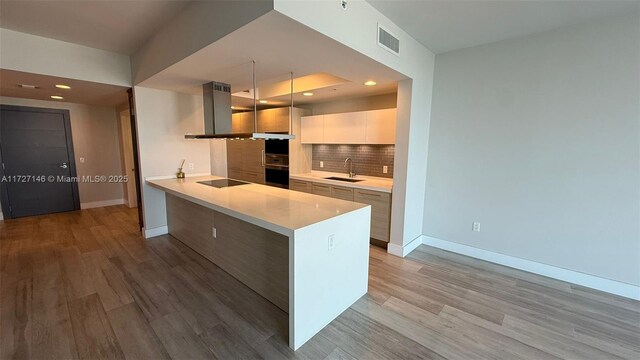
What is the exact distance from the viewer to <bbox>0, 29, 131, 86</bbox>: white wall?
2.86 meters

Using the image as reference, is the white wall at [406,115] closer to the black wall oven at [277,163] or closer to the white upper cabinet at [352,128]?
the white upper cabinet at [352,128]

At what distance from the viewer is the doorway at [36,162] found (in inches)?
185

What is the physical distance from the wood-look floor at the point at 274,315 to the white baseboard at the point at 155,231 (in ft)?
2.19

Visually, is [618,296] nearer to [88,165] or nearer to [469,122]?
[469,122]

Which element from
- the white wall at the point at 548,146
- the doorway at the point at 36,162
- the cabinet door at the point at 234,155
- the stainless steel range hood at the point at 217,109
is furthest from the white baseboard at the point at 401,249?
the doorway at the point at 36,162

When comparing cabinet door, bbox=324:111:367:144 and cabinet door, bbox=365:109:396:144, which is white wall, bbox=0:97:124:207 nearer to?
cabinet door, bbox=324:111:367:144

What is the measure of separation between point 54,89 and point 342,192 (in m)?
4.55

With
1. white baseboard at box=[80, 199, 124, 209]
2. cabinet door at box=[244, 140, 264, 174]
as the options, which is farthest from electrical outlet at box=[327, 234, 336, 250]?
white baseboard at box=[80, 199, 124, 209]

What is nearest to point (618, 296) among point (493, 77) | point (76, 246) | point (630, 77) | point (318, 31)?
point (630, 77)

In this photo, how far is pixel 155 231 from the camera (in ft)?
13.3

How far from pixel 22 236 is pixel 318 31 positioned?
5.35 m

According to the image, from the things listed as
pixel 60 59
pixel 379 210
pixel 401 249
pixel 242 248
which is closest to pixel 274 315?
pixel 242 248

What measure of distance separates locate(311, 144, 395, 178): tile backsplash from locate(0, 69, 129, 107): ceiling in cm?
324

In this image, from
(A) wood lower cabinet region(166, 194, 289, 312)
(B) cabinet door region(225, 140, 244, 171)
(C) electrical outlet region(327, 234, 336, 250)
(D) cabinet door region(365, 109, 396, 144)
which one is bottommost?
(A) wood lower cabinet region(166, 194, 289, 312)
